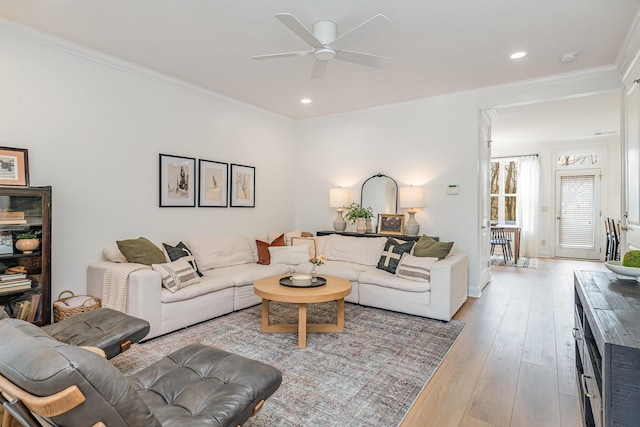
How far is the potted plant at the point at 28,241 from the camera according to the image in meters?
2.78

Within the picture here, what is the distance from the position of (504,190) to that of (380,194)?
4790 millimetres

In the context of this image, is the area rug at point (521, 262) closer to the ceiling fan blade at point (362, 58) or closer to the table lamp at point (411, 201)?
the table lamp at point (411, 201)

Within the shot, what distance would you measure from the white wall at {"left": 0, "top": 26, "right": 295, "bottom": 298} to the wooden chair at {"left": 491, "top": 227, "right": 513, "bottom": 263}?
575 centimetres

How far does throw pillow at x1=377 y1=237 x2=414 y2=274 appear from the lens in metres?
4.08

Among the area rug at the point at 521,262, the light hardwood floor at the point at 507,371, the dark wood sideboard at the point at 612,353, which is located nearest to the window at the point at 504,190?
the area rug at the point at 521,262

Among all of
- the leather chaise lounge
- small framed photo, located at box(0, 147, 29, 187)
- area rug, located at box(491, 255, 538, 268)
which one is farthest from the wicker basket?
area rug, located at box(491, 255, 538, 268)

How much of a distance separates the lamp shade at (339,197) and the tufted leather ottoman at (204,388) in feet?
12.4

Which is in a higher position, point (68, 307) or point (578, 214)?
point (578, 214)

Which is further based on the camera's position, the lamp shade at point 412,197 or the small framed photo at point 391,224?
the small framed photo at point 391,224

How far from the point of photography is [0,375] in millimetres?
985

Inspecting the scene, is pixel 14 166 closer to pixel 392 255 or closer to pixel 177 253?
pixel 177 253

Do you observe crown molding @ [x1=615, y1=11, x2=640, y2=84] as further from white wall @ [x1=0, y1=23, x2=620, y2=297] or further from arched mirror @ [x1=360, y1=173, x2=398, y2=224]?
arched mirror @ [x1=360, y1=173, x2=398, y2=224]

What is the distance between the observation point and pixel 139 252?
11.3 ft

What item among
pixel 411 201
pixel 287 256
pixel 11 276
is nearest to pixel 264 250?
pixel 287 256
